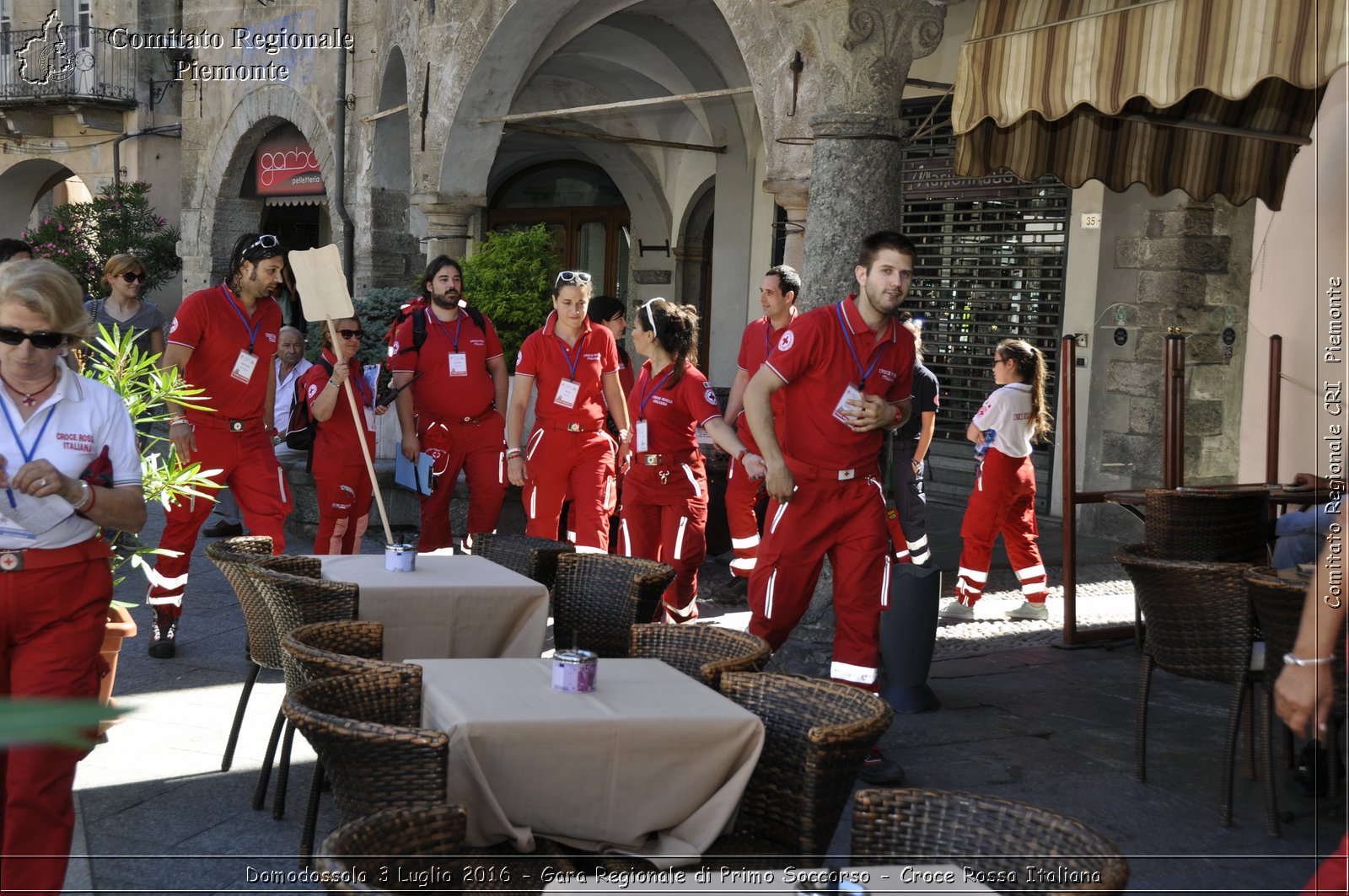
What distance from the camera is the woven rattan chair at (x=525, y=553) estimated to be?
5.30m

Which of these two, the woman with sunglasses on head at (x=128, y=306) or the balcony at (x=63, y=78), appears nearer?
the woman with sunglasses on head at (x=128, y=306)

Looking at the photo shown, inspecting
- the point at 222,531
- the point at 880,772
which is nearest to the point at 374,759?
the point at 880,772

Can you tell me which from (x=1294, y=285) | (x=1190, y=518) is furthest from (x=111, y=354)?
(x=1294, y=285)

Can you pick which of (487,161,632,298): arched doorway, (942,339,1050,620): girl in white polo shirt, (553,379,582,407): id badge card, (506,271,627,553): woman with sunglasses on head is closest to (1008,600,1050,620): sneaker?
(942,339,1050,620): girl in white polo shirt

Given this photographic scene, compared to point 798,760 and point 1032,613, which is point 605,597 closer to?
point 798,760

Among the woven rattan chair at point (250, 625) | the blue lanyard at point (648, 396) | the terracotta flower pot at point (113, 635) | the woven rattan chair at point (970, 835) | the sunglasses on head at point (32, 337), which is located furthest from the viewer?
the blue lanyard at point (648, 396)

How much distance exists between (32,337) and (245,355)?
331 centimetres

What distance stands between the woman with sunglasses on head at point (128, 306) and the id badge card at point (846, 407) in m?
4.75

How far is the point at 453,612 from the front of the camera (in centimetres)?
473

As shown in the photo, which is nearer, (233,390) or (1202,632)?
(1202,632)

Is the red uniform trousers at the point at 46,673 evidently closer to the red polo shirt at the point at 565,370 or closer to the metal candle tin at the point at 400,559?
the metal candle tin at the point at 400,559

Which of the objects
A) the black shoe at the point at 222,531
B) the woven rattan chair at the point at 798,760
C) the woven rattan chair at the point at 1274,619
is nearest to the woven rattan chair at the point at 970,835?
the woven rattan chair at the point at 798,760

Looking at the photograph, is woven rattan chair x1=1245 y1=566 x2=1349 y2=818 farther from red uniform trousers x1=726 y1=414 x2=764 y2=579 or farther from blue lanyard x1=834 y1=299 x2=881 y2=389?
red uniform trousers x1=726 y1=414 x2=764 y2=579

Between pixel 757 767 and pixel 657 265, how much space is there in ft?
52.4
